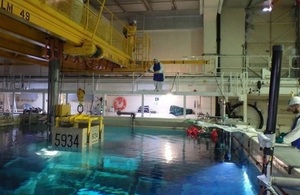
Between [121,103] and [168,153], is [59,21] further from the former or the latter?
[121,103]

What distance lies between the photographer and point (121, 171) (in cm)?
565

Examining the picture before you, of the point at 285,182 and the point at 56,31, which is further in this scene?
the point at 56,31

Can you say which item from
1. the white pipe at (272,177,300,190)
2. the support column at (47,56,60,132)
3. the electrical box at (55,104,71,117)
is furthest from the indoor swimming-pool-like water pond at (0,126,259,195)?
the white pipe at (272,177,300,190)

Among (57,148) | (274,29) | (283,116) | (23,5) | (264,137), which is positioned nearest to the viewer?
(264,137)

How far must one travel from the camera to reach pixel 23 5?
17.1 ft

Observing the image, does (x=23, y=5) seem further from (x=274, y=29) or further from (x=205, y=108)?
(x=274, y=29)

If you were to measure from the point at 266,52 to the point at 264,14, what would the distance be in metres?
2.31

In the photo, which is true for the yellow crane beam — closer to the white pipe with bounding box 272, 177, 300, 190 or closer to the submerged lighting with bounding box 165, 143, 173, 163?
the submerged lighting with bounding box 165, 143, 173, 163

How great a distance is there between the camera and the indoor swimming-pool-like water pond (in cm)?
456

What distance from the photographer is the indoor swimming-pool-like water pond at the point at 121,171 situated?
4.56 m

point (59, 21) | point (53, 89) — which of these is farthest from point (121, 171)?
point (53, 89)

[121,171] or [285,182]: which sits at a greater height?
[285,182]

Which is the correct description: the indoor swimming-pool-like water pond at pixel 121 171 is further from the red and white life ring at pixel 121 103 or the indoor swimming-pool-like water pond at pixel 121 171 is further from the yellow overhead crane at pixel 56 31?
the red and white life ring at pixel 121 103

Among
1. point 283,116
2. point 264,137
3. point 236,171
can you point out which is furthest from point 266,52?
point 264,137
